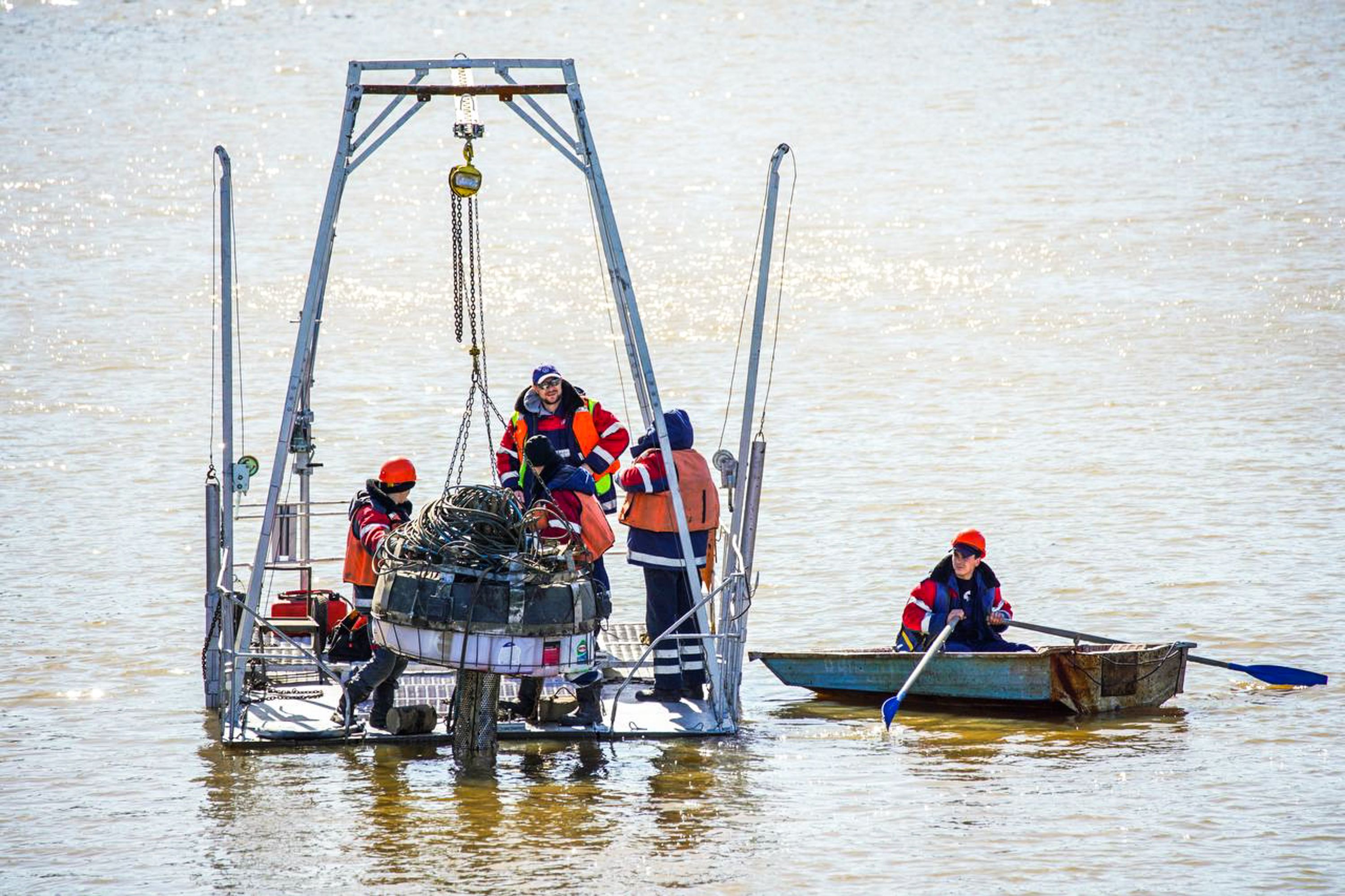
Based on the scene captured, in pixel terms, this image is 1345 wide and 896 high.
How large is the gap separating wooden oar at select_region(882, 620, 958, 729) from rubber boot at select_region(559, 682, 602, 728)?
150 centimetres

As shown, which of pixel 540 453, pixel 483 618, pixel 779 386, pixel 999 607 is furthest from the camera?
pixel 779 386

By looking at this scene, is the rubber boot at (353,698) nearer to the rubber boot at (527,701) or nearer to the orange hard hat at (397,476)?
the rubber boot at (527,701)

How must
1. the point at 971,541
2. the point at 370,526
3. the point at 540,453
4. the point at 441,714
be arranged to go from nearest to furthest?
the point at 370,526 < the point at 540,453 < the point at 441,714 < the point at 971,541

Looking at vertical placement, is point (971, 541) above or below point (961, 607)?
above

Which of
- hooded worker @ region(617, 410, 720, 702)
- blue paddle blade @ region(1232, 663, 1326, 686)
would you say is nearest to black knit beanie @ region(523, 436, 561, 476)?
hooded worker @ region(617, 410, 720, 702)

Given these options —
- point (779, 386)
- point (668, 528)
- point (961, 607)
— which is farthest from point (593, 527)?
point (779, 386)

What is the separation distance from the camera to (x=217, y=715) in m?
10.3

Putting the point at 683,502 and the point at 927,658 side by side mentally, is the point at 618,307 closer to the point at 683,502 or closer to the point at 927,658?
the point at 683,502

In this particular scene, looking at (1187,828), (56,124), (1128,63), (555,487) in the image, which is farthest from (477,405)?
(1128,63)

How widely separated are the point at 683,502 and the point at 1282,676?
3828 mm

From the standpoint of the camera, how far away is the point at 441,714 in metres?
9.36

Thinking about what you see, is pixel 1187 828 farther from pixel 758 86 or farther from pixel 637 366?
pixel 758 86

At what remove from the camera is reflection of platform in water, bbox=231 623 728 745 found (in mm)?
8984

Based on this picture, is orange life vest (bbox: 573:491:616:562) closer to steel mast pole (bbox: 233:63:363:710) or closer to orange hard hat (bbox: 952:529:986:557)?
steel mast pole (bbox: 233:63:363:710)
